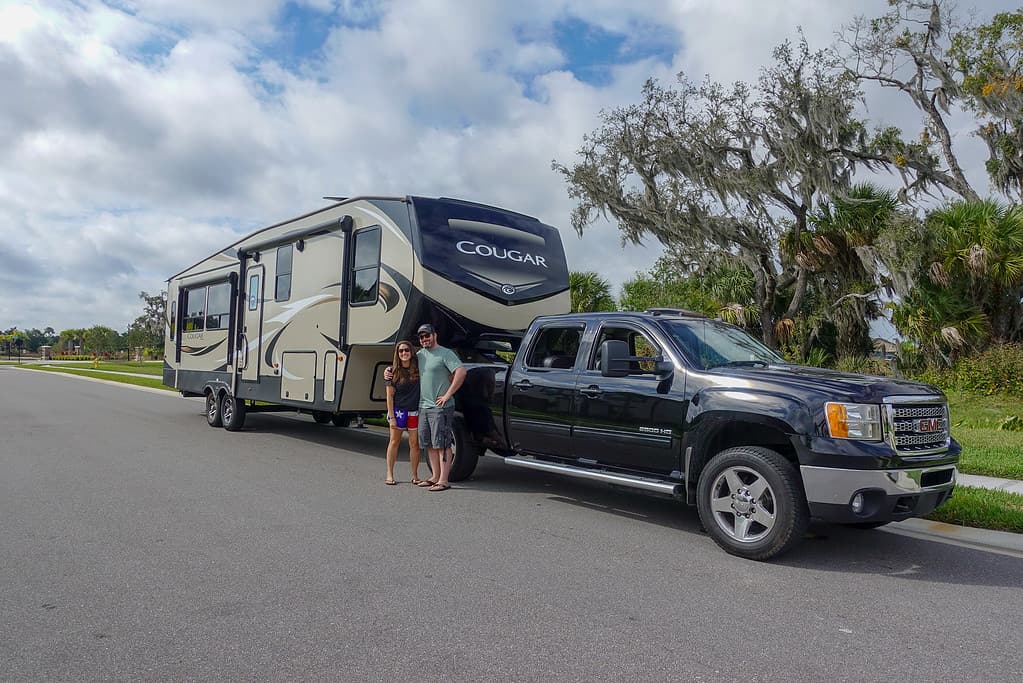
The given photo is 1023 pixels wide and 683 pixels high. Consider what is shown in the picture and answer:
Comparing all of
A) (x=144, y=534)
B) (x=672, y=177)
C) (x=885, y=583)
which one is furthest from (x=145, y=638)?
(x=672, y=177)

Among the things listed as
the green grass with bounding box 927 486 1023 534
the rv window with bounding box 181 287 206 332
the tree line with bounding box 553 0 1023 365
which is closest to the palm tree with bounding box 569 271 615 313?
the tree line with bounding box 553 0 1023 365

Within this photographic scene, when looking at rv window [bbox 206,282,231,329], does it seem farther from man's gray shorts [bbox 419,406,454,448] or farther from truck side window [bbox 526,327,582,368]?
truck side window [bbox 526,327,582,368]

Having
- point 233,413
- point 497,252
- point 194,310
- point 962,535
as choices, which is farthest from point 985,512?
point 194,310

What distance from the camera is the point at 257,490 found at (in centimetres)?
848

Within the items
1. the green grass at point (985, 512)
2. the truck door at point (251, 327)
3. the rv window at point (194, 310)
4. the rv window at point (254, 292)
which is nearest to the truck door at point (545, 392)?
the green grass at point (985, 512)

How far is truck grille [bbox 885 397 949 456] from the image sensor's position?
5820 millimetres

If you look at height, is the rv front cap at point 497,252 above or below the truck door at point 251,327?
above

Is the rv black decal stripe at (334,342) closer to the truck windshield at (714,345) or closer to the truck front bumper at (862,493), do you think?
the truck windshield at (714,345)

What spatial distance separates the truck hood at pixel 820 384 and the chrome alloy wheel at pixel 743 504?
0.68 metres

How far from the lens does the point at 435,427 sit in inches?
333

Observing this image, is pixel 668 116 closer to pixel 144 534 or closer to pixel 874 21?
pixel 874 21

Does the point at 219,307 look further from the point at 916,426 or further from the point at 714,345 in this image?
the point at 916,426

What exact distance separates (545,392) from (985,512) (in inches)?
162

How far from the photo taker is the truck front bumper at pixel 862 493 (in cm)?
565
